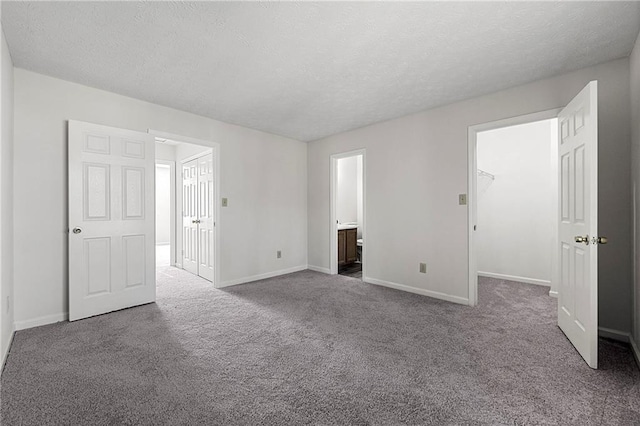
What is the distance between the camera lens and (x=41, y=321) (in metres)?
2.72

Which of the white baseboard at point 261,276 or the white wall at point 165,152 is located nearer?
the white baseboard at point 261,276

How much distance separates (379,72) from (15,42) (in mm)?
2896

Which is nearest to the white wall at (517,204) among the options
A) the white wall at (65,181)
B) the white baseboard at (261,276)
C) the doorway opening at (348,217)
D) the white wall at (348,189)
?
the doorway opening at (348,217)

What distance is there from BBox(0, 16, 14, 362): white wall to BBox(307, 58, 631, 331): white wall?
373 centimetres

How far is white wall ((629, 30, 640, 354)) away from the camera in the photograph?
2.15 meters

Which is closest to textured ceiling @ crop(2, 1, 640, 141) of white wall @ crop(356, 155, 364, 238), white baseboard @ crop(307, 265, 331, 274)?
white baseboard @ crop(307, 265, 331, 274)

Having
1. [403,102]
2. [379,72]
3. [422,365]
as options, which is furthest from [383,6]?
[422,365]

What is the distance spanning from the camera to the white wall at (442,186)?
96.8 inches

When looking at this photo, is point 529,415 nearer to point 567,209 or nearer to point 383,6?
point 567,209

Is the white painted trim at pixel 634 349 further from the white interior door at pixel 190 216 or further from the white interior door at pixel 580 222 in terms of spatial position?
the white interior door at pixel 190 216

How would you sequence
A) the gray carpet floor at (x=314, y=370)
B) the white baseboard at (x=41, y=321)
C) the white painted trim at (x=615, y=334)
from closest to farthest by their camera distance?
the gray carpet floor at (x=314, y=370) → the white painted trim at (x=615, y=334) → the white baseboard at (x=41, y=321)

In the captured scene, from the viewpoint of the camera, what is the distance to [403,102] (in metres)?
3.39

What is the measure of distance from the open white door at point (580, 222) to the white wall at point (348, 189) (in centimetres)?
422

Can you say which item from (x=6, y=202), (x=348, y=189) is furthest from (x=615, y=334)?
(x=6, y=202)
